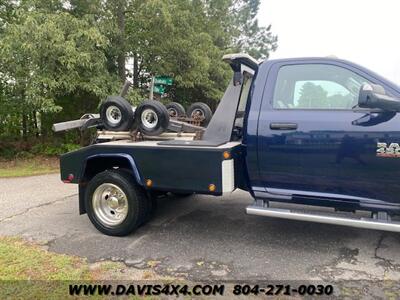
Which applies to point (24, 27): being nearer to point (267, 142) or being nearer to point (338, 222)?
point (267, 142)

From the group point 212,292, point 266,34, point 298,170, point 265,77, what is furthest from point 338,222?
point 266,34

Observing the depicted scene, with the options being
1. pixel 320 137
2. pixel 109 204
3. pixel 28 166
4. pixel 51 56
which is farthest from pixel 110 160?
pixel 28 166

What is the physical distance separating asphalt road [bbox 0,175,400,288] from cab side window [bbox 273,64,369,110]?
158cm

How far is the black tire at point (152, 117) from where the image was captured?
456 cm

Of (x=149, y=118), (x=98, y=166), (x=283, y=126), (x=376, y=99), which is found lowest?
(x=98, y=166)

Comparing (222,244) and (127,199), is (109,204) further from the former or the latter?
(222,244)

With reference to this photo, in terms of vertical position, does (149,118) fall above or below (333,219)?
above

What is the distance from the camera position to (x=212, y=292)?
321 cm

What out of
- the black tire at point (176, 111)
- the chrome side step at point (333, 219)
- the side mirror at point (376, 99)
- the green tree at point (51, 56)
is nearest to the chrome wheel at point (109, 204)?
the chrome side step at point (333, 219)

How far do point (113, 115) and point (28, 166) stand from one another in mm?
7661

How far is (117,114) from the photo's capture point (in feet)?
16.0

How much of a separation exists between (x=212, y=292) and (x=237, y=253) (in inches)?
34.5

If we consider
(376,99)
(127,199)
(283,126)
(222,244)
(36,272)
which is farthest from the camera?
(127,199)

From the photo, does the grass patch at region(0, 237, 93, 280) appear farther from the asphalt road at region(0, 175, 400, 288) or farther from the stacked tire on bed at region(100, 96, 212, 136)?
the stacked tire on bed at region(100, 96, 212, 136)
